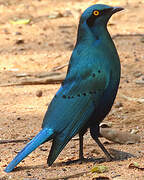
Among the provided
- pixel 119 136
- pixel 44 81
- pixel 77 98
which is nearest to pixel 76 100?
pixel 77 98

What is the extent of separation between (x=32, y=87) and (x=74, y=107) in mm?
2673

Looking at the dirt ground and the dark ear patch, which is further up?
the dark ear patch

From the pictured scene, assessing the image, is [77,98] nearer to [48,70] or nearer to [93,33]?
[93,33]

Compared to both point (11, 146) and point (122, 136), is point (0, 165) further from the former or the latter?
point (122, 136)

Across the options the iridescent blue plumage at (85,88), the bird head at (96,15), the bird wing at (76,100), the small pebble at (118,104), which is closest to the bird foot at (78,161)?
the iridescent blue plumage at (85,88)

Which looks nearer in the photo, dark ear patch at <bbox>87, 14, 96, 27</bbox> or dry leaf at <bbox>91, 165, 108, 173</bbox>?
dry leaf at <bbox>91, 165, 108, 173</bbox>

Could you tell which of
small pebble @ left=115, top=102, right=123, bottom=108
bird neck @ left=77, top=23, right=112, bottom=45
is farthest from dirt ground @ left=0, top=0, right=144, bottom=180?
bird neck @ left=77, top=23, right=112, bottom=45

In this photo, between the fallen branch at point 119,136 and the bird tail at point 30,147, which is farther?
the fallen branch at point 119,136

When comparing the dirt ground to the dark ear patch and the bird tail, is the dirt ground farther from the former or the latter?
the dark ear patch

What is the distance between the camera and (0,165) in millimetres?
3936

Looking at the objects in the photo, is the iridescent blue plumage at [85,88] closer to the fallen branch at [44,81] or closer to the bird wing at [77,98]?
the bird wing at [77,98]

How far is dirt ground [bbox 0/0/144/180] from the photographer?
3.85 meters

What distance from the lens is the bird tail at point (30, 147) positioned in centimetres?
355

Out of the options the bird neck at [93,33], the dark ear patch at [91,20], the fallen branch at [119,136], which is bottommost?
the fallen branch at [119,136]
